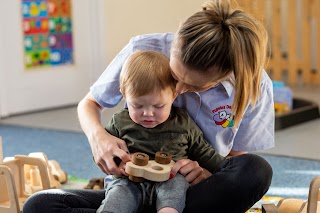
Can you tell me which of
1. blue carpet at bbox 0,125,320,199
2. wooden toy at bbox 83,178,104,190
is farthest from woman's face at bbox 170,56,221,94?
blue carpet at bbox 0,125,320,199

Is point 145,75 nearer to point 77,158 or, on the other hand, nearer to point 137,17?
point 77,158

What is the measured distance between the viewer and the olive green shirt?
4.18ft

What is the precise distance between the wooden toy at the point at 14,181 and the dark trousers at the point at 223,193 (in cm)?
11

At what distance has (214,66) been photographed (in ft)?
3.91

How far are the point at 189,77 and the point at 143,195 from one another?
238mm

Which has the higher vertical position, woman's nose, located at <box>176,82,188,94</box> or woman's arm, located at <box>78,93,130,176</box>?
woman's nose, located at <box>176,82,188,94</box>

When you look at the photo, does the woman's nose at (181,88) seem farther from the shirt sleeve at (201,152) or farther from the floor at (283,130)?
the floor at (283,130)

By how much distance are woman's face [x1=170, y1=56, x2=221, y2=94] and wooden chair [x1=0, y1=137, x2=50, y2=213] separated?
41 cm

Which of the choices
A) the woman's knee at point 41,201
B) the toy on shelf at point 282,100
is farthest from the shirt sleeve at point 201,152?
the toy on shelf at point 282,100

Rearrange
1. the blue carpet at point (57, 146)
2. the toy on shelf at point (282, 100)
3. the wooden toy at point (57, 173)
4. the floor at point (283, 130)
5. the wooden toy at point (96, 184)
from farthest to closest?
the toy on shelf at point (282, 100), the floor at point (283, 130), the blue carpet at point (57, 146), the wooden toy at point (57, 173), the wooden toy at point (96, 184)

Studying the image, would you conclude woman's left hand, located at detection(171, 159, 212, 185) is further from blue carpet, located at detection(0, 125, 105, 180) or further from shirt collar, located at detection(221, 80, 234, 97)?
blue carpet, located at detection(0, 125, 105, 180)

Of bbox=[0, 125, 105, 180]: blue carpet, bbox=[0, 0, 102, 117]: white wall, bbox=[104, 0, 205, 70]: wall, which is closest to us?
bbox=[0, 125, 105, 180]: blue carpet

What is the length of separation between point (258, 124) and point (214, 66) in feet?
0.90

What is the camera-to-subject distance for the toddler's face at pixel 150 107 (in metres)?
1.22
